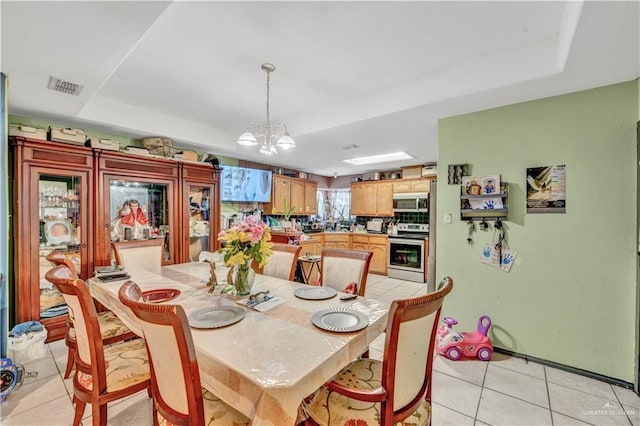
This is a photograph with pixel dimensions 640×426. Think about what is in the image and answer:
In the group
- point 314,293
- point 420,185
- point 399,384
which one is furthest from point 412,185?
point 399,384

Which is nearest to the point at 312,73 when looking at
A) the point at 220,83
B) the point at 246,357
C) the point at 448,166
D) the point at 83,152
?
the point at 220,83

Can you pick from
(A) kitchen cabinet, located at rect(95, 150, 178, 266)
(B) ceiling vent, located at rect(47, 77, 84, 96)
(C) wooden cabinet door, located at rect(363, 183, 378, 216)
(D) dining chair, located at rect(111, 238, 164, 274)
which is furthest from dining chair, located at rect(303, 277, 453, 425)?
(C) wooden cabinet door, located at rect(363, 183, 378, 216)

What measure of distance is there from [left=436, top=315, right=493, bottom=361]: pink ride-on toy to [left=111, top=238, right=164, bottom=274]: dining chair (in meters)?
2.72

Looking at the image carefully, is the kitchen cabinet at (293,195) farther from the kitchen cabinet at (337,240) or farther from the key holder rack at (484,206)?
the key holder rack at (484,206)

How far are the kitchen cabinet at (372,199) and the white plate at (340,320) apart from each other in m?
4.58

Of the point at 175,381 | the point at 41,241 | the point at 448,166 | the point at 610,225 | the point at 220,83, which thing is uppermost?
the point at 220,83

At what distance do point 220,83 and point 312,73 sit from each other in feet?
2.92

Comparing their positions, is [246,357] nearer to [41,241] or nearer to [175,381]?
[175,381]

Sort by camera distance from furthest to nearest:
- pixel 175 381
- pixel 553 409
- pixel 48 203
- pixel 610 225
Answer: pixel 48 203 < pixel 610 225 < pixel 553 409 < pixel 175 381

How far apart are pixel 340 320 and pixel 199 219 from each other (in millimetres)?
3237

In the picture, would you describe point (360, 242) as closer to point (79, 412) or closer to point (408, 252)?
point (408, 252)

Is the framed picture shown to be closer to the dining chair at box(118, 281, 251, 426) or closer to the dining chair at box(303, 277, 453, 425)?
the dining chair at box(118, 281, 251, 426)

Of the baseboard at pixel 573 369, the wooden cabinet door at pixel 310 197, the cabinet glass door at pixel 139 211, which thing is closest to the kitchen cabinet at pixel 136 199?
the cabinet glass door at pixel 139 211

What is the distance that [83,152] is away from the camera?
2.80 meters
